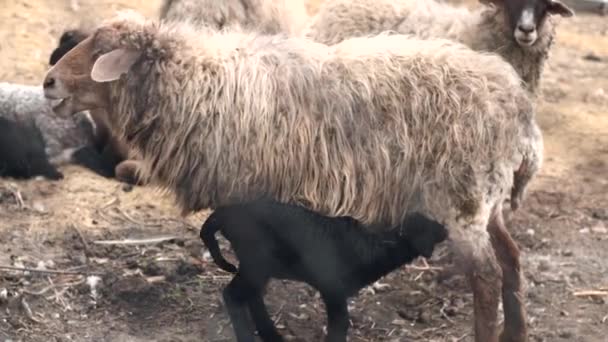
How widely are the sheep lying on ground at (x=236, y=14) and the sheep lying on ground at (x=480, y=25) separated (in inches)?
12.5

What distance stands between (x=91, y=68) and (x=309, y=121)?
101cm

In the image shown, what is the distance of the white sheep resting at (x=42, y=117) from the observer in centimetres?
816

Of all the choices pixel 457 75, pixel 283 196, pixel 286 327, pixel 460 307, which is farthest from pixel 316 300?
pixel 457 75

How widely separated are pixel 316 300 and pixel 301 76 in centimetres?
149

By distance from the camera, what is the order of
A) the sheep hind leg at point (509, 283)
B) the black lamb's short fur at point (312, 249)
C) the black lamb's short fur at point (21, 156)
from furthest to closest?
the black lamb's short fur at point (21, 156) < the sheep hind leg at point (509, 283) < the black lamb's short fur at point (312, 249)

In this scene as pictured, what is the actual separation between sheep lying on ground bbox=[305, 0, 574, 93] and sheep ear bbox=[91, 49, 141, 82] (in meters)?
2.31

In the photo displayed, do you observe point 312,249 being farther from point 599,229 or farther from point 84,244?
point 599,229

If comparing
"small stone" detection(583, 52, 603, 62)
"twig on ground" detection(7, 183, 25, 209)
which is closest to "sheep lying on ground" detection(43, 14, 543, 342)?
"twig on ground" detection(7, 183, 25, 209)

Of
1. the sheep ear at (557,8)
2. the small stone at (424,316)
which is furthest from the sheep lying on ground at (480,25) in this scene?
the small stone at (424,316)

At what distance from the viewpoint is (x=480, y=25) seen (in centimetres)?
704

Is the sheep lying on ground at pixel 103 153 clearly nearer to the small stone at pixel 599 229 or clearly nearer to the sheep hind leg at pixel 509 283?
the sheep hind leg at pixel 509 283

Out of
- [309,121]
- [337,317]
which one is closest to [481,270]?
[337,317]

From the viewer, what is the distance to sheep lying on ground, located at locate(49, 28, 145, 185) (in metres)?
7.68

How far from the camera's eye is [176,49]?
5.24 meters
